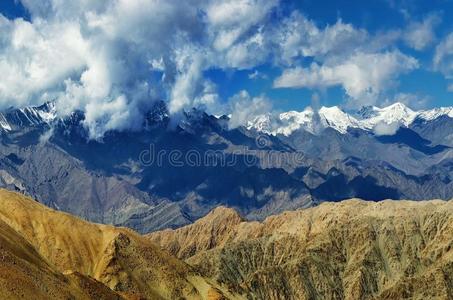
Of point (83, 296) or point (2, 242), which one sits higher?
point (2, 242)

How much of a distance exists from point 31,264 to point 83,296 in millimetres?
16747

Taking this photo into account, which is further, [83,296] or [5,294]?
[83,296]

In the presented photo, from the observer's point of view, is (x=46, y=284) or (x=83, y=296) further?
(x=83, y=296)

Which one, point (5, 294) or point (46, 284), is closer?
point (5, 294)

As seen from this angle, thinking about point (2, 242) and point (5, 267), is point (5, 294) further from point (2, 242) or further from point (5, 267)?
point (2, 242)

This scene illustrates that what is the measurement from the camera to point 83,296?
198500mm

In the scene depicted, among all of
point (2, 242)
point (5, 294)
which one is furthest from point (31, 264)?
point (5, 294)

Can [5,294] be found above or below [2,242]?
Answer: below

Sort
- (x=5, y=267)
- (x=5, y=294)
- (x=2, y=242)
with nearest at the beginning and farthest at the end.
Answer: (x=5, y=294)
(x=5, y=267)
(x=2, y=242)

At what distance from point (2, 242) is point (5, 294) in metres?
31.7

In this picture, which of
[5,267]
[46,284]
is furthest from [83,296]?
[5,267]

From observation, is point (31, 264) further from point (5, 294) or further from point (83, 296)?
point (5, 294)

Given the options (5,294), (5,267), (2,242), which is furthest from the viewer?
(2,242)

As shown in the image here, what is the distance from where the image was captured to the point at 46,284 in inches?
7308
